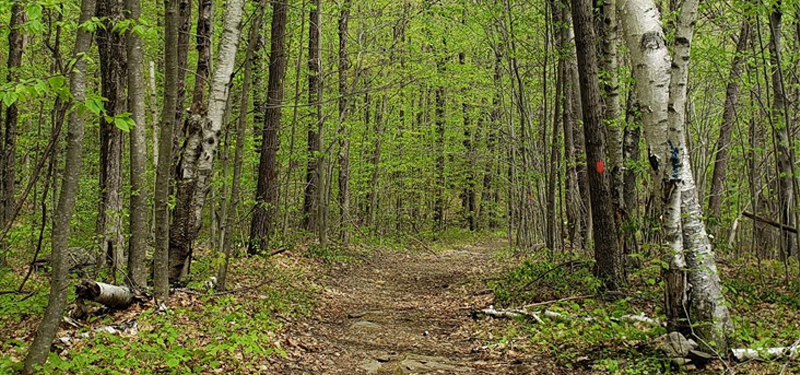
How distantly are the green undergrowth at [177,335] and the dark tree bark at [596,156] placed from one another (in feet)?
14.9

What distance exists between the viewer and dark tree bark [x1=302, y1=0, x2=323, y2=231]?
13258 millimetres

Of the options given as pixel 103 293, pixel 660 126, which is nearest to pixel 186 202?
pixel 103 293

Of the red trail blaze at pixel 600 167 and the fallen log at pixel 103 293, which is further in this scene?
the red trail blaze at pixel 600 167

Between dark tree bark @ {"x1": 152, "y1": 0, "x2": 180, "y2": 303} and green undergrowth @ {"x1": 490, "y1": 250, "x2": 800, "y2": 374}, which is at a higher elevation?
dark tree bark @ {"x1": 152, "y1": 0, "x2": 180, "y2": 303}

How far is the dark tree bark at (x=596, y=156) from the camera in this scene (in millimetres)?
8047

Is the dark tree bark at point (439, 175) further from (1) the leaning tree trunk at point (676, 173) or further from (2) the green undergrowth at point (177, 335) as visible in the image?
(1) the leaning tree trunk at point (676, 173)

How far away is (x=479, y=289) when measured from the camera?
10531 mm

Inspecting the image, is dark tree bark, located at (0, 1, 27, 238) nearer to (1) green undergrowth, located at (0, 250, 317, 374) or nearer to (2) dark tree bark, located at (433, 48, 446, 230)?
(1) green undergrowth, located at (0, 250, 317, 374)

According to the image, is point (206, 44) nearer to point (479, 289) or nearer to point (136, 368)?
point (136, 368)

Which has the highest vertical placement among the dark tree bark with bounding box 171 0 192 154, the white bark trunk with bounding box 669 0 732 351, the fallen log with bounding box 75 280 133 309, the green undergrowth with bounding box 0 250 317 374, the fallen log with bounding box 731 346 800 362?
the dark tree bark with bounding box 171 0 192 154

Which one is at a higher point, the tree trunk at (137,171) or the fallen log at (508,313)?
the tree trunk at (137,171)

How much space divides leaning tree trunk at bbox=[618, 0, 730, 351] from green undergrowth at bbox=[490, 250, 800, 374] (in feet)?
0.85

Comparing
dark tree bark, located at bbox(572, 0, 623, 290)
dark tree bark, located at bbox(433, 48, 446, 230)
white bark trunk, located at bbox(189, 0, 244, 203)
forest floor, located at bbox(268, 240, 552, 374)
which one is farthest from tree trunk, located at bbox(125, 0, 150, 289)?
dark tree bark, located at bbox(433, 48, 446, 230)

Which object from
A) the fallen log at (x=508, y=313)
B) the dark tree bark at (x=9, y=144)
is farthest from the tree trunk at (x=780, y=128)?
the dark tree bark at (x=9, y=144)
